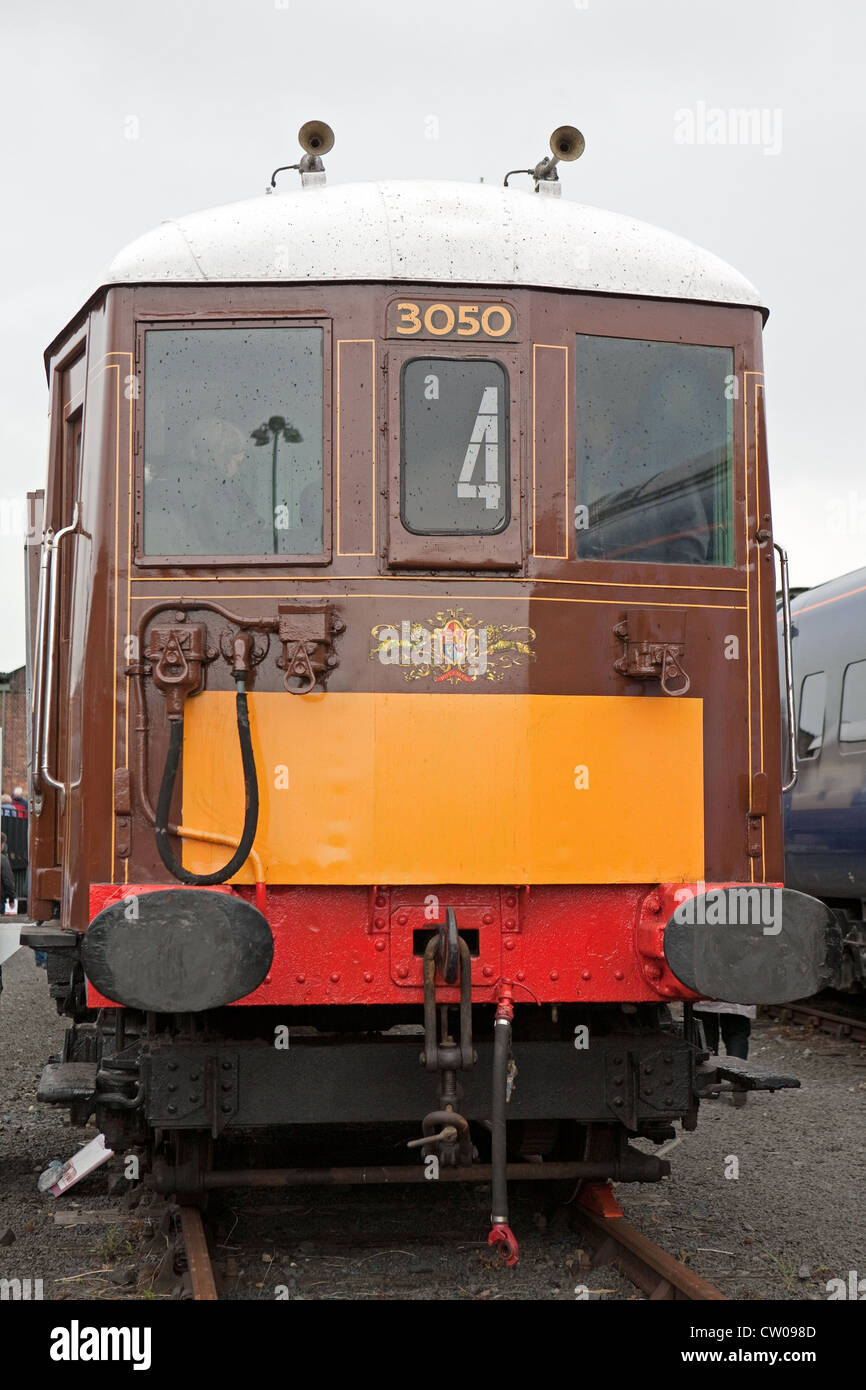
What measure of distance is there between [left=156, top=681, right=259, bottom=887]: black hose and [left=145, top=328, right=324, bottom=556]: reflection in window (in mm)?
578

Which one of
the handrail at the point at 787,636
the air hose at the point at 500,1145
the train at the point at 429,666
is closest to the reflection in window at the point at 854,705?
the handrail at the point at 787,636

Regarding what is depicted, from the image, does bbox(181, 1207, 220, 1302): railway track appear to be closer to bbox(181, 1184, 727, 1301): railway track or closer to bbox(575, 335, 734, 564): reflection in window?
bbox(181, 1184, 727, 1301): railway track

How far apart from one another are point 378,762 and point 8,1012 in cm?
931

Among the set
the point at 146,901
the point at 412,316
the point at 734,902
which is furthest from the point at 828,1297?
the point at 412,316

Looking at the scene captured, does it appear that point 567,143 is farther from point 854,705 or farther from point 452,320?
point 854,705

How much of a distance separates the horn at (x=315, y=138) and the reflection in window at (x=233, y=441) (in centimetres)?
99

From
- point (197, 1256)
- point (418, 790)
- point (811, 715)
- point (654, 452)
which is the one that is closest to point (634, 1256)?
point (197, 1256)

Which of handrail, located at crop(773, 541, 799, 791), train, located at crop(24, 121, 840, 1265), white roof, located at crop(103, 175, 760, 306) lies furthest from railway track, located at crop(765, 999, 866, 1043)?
white roof, located at crop(103, 175, 760, 306)

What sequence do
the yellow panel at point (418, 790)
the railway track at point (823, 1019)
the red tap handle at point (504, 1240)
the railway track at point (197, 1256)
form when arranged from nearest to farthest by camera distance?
1. the red tap handle at point (504, 1240)
2. the railway track at point (197, 1256)
3. the yellow panel at point (418, 790)
4. the railway track at point (823, 1019)

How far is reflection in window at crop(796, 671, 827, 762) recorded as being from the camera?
12359mm

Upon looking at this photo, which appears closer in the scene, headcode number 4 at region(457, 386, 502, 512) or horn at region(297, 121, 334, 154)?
headcode number 4 at region(457, 386, 502, 512)

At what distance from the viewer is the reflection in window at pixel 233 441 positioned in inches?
200

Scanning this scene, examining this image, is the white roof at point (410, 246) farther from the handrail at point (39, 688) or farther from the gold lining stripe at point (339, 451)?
the handrail at point (39, 688)
